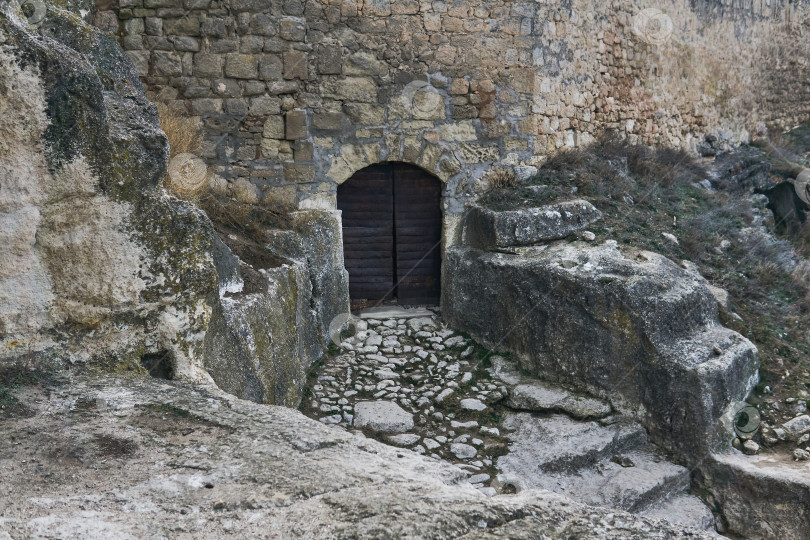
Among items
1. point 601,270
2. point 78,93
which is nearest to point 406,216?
point 601,270

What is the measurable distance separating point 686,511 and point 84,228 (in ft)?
15.2

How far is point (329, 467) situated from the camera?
85.7 inches

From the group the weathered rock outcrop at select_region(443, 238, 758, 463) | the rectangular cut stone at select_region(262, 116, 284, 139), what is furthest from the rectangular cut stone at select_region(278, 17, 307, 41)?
the weathered rock outcrop at select_region(443, 238, 758, 463)

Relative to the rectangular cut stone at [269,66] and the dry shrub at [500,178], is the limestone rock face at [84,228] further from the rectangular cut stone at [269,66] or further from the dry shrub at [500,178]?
the dry shrub at [500,178]

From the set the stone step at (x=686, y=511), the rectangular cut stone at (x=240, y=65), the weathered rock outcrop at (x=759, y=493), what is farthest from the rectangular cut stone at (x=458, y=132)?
the stone step at (x=686, y=511)

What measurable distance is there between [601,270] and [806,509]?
2.31 meters

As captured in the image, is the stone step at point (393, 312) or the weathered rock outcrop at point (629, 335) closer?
the weathered rock outcrop at point (629, 335)

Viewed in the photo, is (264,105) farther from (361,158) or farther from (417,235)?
(417,235)

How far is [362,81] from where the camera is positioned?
703 cm

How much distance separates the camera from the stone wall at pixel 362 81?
22.1 ft
